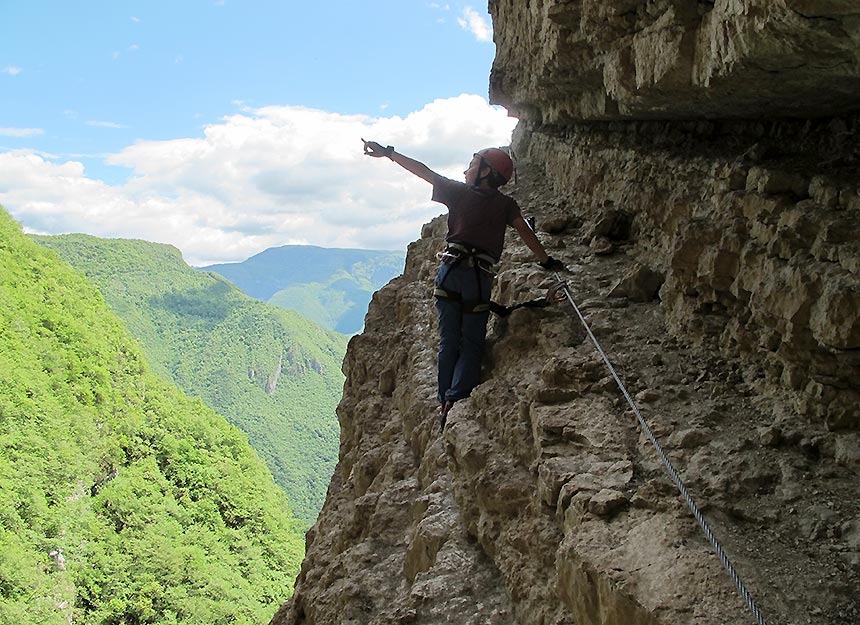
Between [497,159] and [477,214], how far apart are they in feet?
1.41

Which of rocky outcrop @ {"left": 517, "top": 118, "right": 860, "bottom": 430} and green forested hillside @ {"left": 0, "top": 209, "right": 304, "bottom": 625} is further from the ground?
rocky outcrop @ {"left": 517, "top": 118, "right": 860, "bottom": 430}

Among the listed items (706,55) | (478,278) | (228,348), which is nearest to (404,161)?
(478,278)

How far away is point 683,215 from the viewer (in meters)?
4.54

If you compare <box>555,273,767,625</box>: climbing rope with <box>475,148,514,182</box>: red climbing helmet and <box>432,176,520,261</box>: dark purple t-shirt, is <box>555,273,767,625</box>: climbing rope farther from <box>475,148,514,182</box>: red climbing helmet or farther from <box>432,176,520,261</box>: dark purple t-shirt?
<box>475,148,514,182</box>: red climbing helmet

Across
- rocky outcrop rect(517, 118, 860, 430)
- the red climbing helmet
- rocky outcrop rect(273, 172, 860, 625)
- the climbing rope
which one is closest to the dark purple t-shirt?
the red climbing helmet

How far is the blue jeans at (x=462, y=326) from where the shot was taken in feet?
15.6

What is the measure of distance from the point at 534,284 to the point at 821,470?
272 cm

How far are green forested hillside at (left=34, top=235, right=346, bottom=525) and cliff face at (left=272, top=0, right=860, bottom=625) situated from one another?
102 metres

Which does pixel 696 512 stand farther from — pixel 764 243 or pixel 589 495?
pixel 764 243

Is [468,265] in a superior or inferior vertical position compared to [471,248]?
inferior

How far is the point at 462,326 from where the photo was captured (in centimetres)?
484

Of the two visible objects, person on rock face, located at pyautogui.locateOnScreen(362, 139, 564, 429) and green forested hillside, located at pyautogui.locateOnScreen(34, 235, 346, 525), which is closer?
person on rock face, located at pyautogui.locateOnScreen(362, 139, 564, 429)

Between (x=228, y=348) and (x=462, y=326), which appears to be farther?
(x=228, y=348)

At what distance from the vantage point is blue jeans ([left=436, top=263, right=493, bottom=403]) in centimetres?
475
